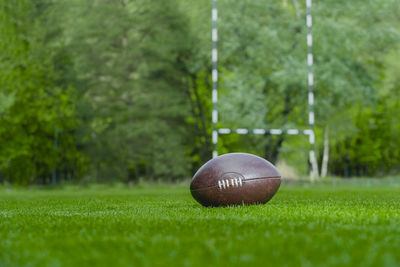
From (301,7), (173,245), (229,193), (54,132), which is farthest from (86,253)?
(301,7)

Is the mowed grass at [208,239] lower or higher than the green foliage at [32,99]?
lower

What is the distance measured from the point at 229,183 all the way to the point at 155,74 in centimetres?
1220

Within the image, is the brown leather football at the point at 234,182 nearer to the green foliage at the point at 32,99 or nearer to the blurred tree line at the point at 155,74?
the blurred tree line at the point at 155,74

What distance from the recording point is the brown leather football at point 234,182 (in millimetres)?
5547

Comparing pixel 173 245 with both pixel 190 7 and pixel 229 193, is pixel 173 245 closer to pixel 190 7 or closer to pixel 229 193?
pixel 229 193

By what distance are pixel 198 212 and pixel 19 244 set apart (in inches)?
86.1

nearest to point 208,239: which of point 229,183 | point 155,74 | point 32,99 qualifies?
point 229,183

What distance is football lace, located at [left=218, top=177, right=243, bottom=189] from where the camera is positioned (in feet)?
18.2

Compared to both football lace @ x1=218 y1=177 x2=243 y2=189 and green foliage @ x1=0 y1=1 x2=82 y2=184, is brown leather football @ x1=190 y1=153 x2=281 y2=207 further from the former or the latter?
green foliage @ x1=0 y1=1 x2=82 y2=184

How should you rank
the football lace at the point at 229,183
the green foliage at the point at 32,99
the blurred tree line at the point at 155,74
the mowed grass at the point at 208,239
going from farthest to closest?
the blurred tree line at the point at 155,74 < the green foliage at the point at 32,99 < the football lace at the point at 229,183 < the mowed grass at the point at 208,239

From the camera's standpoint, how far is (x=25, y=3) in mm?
16312

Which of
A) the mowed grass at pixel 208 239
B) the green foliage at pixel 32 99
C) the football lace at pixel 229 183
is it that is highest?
→ the green foliage at pixel 32 99

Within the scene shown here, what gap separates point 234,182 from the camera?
5.54 metres

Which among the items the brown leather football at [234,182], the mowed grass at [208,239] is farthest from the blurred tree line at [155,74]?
the mowed grass at [208,239]
